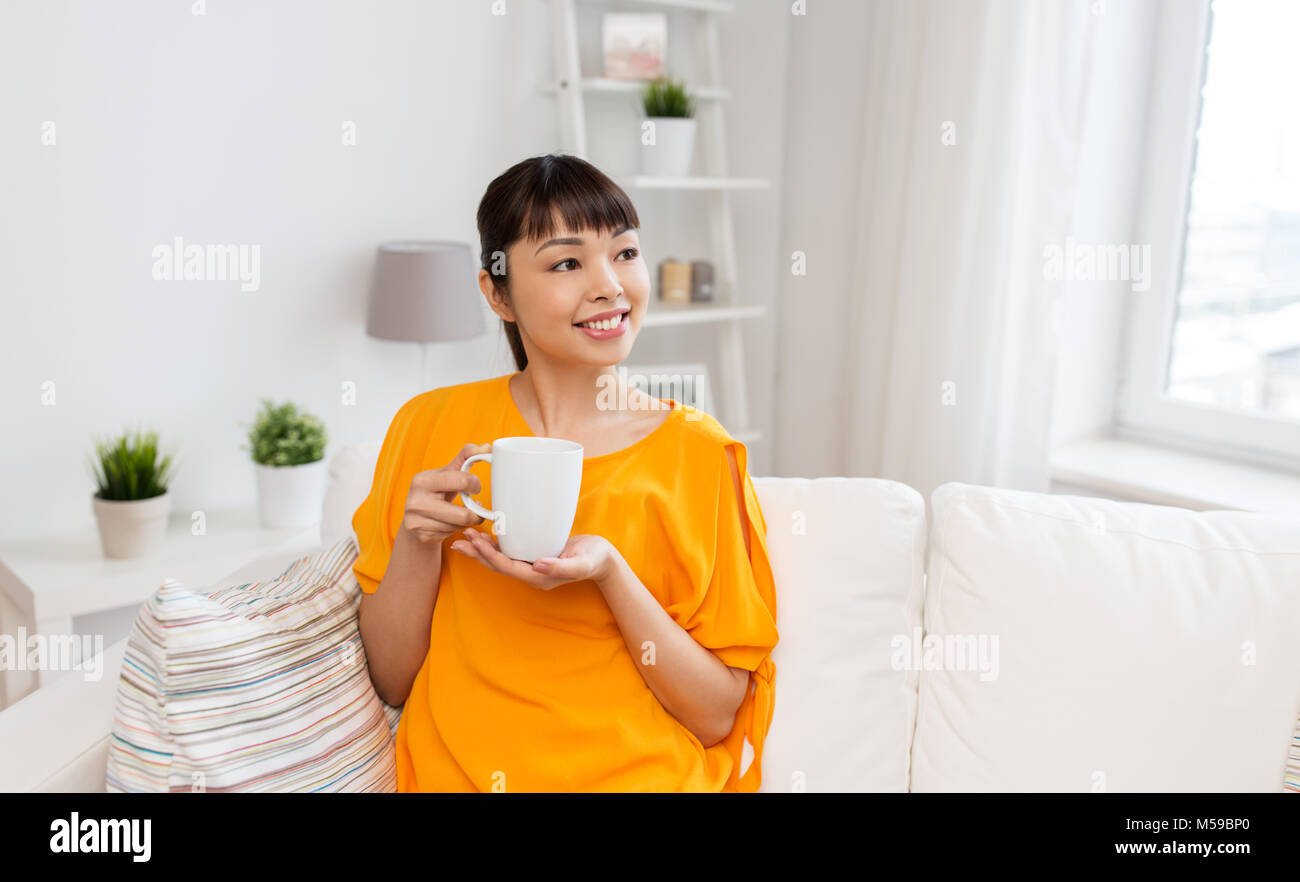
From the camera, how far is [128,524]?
2016 millimetres

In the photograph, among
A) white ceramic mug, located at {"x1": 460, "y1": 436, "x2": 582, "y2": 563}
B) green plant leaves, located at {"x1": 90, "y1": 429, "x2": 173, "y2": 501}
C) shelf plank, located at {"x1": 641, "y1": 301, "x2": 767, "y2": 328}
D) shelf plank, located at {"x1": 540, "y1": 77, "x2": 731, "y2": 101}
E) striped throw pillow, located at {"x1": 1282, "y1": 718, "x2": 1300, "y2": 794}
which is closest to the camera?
white ceramic mug, located at {"x1": 460, "y1": 436, "x2": 582, "y2": 563}

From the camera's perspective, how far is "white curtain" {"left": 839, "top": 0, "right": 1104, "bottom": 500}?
2.18m

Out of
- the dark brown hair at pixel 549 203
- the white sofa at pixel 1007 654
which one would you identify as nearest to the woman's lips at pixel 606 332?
the dark brown hair at pixel 549 203

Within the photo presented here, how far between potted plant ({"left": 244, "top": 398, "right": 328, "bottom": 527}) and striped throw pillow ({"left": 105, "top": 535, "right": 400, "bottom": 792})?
3.28 ft

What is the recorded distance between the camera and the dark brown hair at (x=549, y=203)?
120 centimetres

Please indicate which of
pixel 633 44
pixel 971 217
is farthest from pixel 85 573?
pixel 971 217

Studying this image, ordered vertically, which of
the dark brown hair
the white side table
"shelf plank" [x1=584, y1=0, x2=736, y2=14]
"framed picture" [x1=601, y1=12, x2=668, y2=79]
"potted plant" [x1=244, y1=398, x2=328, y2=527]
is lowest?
the white side table

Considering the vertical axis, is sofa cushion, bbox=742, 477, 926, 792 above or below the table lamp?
below

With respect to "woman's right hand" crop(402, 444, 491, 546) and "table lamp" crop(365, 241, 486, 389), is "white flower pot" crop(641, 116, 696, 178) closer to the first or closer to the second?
"table lamp" crop(365, 241, 486, 389)

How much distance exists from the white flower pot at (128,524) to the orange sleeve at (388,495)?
0.89 meters

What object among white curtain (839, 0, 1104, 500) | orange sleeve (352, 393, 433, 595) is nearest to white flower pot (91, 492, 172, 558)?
orange sleeve (352, 393, 433, 595)

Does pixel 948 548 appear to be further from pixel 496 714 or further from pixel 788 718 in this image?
pixel 496 714

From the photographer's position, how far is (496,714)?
1203mm
